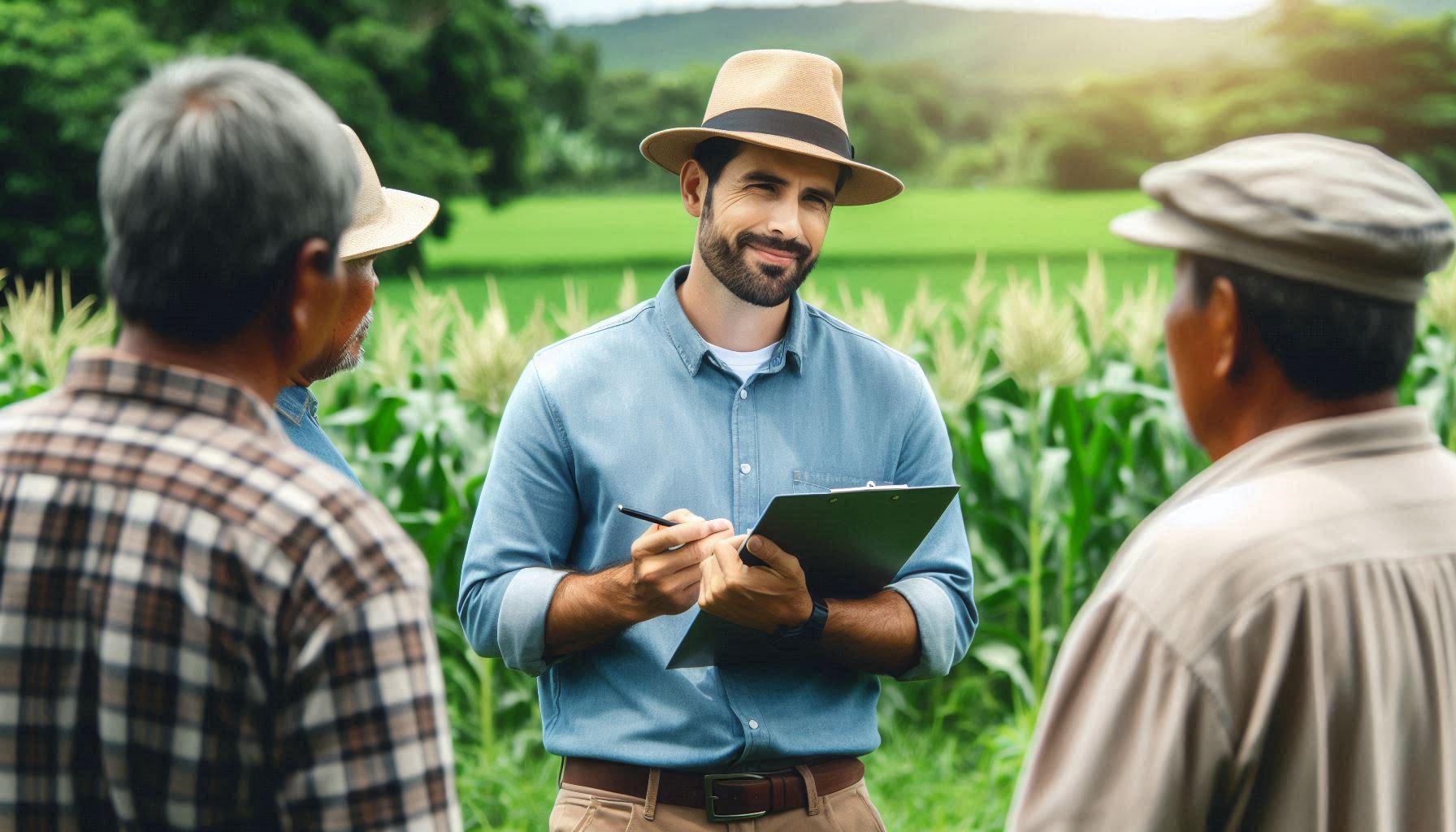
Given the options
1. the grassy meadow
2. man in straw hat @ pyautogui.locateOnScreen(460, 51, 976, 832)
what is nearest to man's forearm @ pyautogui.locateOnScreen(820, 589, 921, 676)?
man in straw hat @ pyautogui.locateOnScreen(460, 51, 976, 832)

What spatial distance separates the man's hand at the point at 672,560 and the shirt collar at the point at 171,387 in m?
0.97

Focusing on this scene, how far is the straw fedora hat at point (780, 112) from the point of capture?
273 cm

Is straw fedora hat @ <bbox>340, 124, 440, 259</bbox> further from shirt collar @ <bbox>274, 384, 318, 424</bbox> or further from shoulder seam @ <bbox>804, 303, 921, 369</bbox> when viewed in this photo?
Answer: shoulder seam @ <bbox>804, 303, 921, 369</bbox>

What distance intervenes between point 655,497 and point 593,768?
0.50 metres

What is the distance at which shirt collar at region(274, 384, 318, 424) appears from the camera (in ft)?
8.18

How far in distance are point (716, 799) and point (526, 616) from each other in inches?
18.0

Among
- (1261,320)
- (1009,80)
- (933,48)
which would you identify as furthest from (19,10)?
(933,48)

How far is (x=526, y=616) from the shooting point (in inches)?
96.4

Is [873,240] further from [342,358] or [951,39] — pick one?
[342,358]

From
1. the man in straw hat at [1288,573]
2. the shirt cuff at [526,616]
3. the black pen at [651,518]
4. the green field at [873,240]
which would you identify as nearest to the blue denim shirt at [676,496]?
the shirt cuff at [526,616]

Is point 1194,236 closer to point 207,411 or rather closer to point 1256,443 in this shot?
point 1256,443

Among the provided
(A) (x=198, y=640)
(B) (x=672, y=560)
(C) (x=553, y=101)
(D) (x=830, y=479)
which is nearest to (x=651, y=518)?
(B) (x=672, y=560)

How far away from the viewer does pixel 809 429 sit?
2641mm

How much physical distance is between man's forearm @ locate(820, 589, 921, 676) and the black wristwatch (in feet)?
0.05
